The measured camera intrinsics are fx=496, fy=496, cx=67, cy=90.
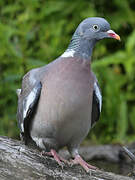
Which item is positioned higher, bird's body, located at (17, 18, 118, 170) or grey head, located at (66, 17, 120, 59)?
grey head, located at (66, 17, 120, 59)

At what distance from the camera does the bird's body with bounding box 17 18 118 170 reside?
2922 mm

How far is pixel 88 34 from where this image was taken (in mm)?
3080

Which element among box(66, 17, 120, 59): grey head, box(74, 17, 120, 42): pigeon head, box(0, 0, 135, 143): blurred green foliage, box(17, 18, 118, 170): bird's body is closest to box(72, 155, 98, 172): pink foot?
box(17, 18, 118, 170): bird's body

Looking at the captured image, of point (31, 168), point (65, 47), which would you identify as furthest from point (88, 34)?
point (65, 47)

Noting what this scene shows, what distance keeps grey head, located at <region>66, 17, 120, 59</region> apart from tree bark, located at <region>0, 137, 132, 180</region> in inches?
27.0

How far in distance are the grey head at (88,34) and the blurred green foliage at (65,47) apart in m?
1.68

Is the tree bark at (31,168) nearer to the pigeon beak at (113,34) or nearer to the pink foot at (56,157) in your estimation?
the pink foot at (56,157)

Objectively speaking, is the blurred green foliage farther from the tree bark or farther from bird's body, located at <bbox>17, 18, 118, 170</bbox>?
the tree bark

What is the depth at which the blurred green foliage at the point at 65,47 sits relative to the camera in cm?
504

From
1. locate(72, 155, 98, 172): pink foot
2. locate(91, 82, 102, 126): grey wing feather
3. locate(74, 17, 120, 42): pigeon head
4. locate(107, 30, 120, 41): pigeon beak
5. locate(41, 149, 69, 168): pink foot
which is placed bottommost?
locate(72, 155, 98, 172): pink foot

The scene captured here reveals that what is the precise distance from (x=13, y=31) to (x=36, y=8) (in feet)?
3.19

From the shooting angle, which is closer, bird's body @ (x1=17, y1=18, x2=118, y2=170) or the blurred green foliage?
bird's body @ (x1=17, y1=18, x2=118, y2=170)

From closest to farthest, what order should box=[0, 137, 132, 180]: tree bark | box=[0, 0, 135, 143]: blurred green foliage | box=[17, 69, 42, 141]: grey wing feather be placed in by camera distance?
box=[0, 137, 132, 180]: tree bark, box=[17, 69, 42, 141]: grey wing feather, box=[0, 0, 135, 143]: blurred green foliage

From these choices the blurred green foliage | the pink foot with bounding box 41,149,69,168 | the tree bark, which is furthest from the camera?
the blurred green foliage
